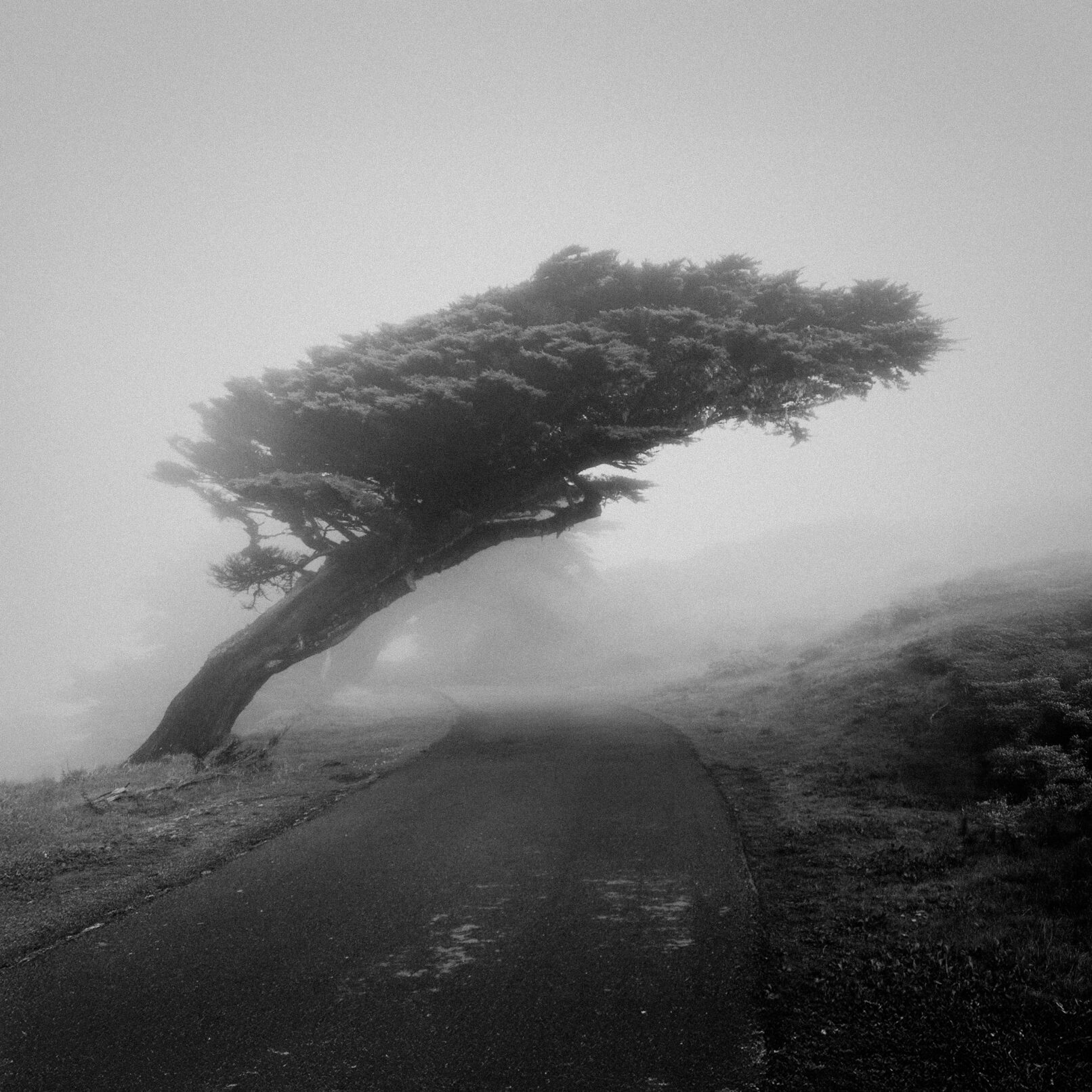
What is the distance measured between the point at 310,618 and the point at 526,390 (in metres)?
7.68

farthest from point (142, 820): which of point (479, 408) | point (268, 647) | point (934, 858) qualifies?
point (934, 858)

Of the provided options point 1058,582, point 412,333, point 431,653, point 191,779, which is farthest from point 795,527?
point 191,779

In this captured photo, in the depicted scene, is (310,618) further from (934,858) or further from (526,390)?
(934,858)

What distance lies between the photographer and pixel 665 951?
425 cm

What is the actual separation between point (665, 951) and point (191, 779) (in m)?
9.00

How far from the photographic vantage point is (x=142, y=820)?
306 inches

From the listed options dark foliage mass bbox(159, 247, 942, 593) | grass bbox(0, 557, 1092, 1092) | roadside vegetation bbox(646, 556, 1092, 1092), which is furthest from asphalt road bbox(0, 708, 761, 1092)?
dark foliage mass bbox(159, 247, 942, 593)

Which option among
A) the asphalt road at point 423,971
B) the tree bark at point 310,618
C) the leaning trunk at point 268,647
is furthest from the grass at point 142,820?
the tree bark at point 310,618

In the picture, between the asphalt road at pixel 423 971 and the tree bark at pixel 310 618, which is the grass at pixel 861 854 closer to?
the asphalt road at pixel 423 971

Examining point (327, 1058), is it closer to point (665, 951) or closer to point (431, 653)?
point (665, 951)

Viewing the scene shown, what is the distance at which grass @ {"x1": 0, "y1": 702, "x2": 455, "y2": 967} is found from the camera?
523 cm

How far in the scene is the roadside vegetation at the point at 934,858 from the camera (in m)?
3.24

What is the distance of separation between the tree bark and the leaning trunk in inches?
0.6

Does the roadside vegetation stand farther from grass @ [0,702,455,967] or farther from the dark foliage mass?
the dark foliage mass
